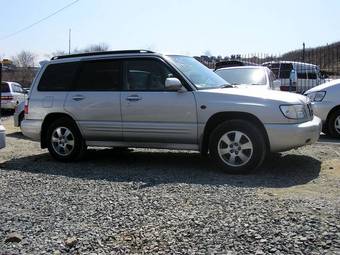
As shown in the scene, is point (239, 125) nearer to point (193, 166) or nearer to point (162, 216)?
point (193, 166)

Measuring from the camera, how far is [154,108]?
816 cm

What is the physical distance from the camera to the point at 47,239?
4.90 m

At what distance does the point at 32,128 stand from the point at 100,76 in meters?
1.62

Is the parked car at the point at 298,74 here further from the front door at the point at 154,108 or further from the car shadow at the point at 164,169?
the front door at the point at 154,108

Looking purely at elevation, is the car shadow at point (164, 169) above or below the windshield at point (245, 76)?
below

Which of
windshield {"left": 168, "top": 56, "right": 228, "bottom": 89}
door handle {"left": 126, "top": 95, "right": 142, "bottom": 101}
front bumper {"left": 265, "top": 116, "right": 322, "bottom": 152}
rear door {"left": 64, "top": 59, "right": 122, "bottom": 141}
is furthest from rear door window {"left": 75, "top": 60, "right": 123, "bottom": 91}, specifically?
front bumper {"left": 265, "top": 116, "right": 322, "bottom": 152}

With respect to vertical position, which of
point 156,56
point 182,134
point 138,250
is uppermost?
point 156,56

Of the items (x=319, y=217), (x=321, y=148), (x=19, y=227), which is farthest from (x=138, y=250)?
(x=321, y=148)

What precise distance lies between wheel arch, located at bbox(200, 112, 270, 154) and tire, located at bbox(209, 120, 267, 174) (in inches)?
2.6

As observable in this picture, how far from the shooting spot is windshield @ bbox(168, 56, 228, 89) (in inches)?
322

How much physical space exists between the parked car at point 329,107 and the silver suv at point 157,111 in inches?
150

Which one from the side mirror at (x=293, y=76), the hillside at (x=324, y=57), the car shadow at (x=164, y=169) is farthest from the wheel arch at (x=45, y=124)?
the hillside at (x=324, y=57)

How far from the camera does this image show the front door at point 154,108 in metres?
7.95

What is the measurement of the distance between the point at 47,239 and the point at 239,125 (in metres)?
3.55
